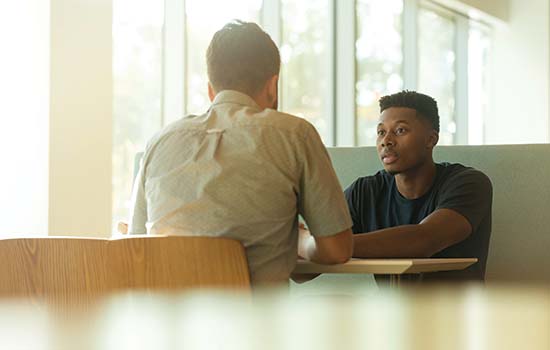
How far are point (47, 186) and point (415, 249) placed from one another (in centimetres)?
270

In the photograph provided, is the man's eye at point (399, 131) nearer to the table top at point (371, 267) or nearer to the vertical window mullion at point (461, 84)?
the table top at point (371, 267)

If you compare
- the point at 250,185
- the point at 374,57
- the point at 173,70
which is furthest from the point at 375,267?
the point at 374,57

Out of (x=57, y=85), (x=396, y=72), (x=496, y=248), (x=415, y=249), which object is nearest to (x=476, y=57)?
(x=396, y=72)

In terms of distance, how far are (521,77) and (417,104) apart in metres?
7.63

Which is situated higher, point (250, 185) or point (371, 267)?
point (250, 185)

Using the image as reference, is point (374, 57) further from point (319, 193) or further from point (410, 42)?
point (319, 193)

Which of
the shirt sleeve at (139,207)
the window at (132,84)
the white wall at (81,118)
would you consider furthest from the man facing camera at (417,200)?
the window at (132,84)

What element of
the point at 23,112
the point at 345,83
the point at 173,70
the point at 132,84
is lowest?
the point at 23,112

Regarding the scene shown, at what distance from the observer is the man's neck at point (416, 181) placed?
2.65 meters

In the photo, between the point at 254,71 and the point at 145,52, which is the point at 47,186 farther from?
the point at 254,71

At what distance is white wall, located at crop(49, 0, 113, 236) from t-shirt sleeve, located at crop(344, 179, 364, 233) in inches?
84.5

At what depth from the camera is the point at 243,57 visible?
181cm

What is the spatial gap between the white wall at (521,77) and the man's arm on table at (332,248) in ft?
27.8

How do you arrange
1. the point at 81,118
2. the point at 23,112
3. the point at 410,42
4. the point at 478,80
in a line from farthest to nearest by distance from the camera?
the point at 478,80
the point at 410,42
the point at 81,118
the point at 23,112
